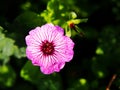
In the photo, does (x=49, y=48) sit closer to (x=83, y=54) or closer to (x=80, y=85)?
(x=80, y=85)

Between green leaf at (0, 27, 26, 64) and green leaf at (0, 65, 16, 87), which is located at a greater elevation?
green leaf at (0, 27, 26, 64)

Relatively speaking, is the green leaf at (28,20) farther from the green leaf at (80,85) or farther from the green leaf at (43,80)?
the green leaf at (80,85)

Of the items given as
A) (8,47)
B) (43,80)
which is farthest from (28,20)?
(43,80)

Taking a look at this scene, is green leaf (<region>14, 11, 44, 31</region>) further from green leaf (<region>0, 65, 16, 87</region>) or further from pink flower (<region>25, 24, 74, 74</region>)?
green leaf (<region>0, 65, 16, 87</region>)

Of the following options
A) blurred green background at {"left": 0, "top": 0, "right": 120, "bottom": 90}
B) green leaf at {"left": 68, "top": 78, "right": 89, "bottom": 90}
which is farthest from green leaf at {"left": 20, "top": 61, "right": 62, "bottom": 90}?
green leaf at {"left": 68, "top": 78, "right": 89, "bottom": 90}

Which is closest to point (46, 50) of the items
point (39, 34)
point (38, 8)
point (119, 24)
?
point (39, 34)

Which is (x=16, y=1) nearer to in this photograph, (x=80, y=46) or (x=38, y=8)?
(x=38, y=8)

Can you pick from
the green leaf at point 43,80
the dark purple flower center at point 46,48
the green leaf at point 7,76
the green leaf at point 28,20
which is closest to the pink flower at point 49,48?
the dark purple flower center at point 46,48

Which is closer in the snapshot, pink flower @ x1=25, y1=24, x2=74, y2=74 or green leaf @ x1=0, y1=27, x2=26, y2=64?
pink flower @ x1=25, y1=24, x2=74, y2=74
